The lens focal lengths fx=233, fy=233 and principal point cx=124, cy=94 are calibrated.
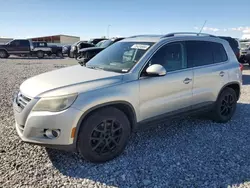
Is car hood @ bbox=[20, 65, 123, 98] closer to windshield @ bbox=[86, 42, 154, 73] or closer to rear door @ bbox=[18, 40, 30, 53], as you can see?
windshield @ bbox=[86, 42, 154, 73]

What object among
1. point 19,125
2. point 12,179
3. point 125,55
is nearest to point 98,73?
point 125,55

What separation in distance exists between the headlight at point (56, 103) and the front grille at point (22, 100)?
0.27m

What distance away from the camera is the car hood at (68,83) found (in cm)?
297

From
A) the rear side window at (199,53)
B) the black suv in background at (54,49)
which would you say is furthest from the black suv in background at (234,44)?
the black suv in background at (54,49)

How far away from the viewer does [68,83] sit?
3123 millimetres

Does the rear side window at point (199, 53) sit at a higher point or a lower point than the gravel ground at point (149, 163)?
higher

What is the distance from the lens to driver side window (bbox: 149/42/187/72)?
3762 mm

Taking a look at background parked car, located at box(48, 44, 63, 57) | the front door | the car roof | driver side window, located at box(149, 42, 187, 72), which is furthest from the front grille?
background parked car, located at box(48, 44, 63, 57)

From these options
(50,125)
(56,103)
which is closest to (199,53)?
(56,103)

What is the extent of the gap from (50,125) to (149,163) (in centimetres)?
146

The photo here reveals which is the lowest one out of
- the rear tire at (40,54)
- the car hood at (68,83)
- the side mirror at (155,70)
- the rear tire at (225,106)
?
the rear tire at (40,54)

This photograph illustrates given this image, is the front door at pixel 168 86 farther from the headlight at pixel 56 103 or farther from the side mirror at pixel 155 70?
the headlight at pixel 56 103

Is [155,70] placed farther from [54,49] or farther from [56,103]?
[54,49]

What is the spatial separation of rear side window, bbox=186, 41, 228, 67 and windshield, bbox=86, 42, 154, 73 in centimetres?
86
